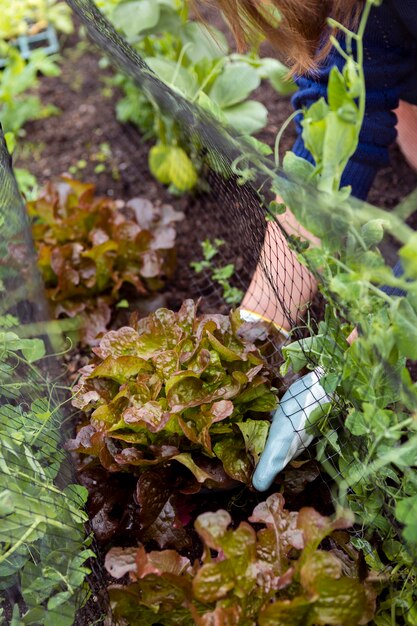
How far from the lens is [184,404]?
1.17 metres

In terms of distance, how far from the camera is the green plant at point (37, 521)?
1055 millimetres

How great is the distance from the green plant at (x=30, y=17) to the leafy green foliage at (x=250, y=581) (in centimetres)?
215

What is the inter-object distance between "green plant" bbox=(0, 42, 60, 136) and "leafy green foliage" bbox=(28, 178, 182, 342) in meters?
0.56

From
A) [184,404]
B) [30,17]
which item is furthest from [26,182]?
[184,404]

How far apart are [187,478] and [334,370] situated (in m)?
0.37

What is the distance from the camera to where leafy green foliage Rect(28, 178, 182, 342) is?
174 cm

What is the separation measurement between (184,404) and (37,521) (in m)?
0.29

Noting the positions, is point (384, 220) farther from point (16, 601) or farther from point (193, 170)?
point (193, 170)

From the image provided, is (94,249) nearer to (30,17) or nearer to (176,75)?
(176,75)

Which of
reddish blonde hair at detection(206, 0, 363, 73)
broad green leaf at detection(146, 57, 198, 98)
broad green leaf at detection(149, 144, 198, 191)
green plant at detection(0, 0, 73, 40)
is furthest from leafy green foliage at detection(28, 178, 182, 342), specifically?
green plant at detection(0, 0, 73, 40)

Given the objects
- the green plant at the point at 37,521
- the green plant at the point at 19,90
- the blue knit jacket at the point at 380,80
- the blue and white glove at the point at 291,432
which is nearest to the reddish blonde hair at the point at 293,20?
the blue knit jacket at the point at 380,80

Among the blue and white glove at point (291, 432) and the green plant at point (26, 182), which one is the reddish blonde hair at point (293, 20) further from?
the green plant at point (26, 182)

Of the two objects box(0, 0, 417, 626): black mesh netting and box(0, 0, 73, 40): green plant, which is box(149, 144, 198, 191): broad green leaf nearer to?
box(0, 0, 417, 626): black mesh netting

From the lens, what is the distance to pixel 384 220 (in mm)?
946
